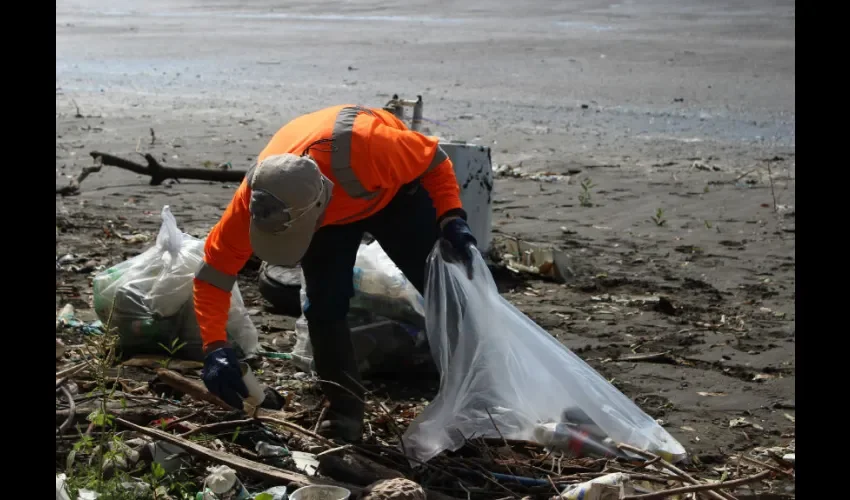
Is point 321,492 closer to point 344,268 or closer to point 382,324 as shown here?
point 344,268

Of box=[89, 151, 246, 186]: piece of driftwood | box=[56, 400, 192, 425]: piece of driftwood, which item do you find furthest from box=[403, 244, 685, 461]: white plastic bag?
box=[89, 151, 246, 186]: piece of driftwood

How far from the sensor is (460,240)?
351 cm

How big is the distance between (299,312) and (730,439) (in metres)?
2.11

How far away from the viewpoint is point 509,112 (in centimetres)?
1141

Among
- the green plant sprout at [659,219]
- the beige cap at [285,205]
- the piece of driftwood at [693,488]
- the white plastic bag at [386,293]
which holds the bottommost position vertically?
the piece of driftwood at [693,488]

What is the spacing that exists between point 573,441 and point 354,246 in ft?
3.22

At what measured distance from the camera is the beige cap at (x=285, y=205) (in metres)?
3.00

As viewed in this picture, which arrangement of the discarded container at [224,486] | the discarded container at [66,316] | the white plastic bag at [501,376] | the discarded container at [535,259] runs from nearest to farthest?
the discarded container at [224,486] → the white plastic bag at [501,376] → the discarded container at [66,316] → the discarded container at [535,259]

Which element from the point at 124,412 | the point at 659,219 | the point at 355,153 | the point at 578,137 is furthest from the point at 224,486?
the point at 578,137

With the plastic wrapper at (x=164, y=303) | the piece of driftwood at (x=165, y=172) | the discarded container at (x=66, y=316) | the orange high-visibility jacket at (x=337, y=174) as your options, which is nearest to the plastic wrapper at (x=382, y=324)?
the plastic wrapper at (x=164, y=303)

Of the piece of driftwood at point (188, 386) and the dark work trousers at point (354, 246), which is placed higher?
the dark work trousers at point (354, 246)

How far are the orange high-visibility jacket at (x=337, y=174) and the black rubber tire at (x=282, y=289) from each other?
149cm

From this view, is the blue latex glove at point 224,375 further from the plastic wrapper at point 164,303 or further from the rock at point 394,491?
the plastic wrapper at point 164,303
